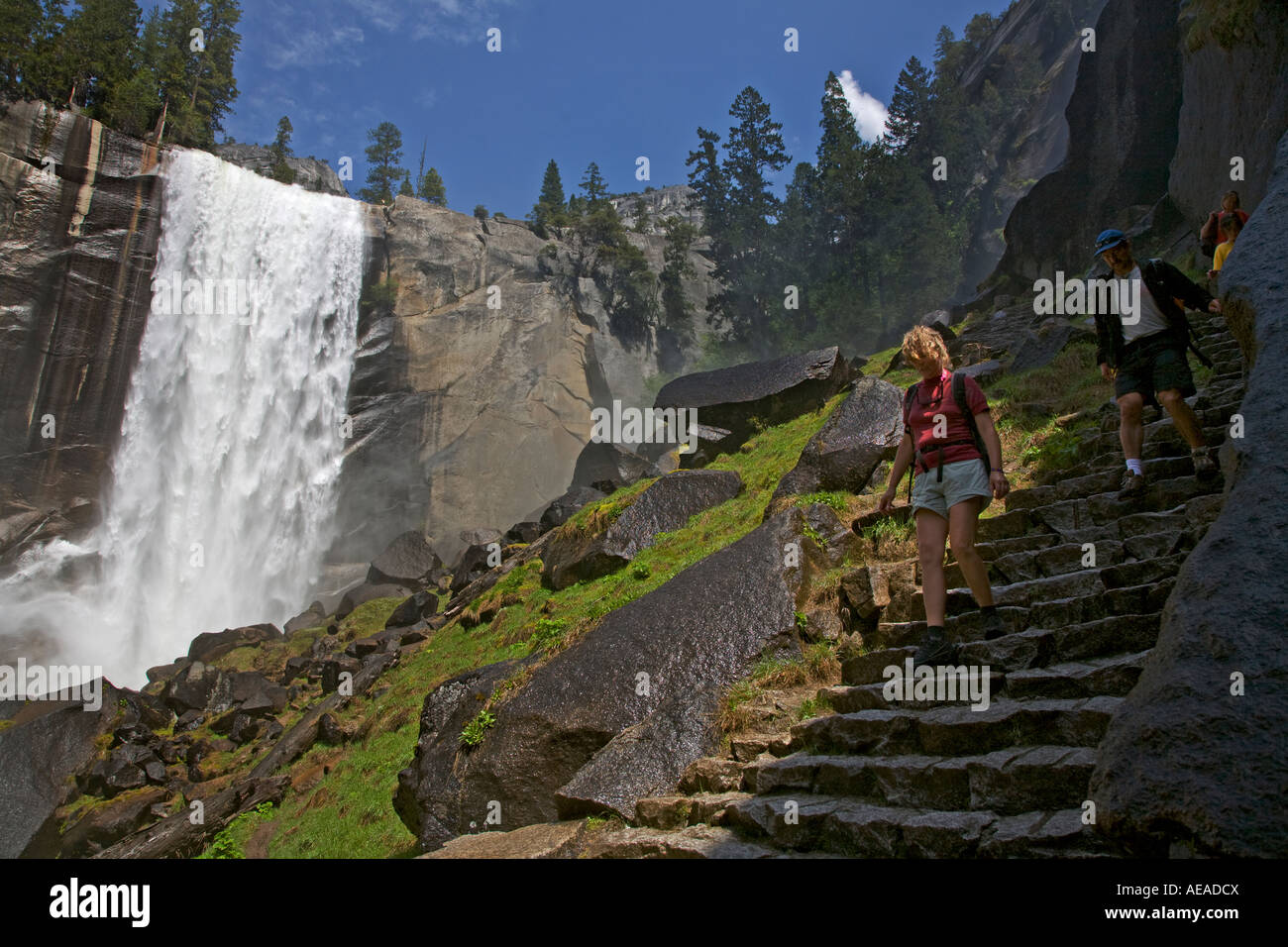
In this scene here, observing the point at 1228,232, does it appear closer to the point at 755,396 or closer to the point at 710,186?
the point at 755,396

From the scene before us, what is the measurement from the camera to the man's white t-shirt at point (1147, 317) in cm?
679

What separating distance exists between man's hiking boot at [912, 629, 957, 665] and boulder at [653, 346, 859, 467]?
14842 millimetres

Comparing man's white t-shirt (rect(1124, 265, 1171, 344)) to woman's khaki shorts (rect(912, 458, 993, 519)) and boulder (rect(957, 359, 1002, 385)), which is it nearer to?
woman's khaki shorts (rect(912, 458, 993, 519))

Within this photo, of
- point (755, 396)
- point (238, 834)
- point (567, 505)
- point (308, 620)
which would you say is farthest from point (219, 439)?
point (238, 834)

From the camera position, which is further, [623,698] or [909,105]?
[909,105]

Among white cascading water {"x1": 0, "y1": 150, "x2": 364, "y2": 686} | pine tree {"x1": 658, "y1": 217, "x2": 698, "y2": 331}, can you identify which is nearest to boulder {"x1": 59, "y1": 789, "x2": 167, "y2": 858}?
white cascading water {"x1": 0, "y1": 150, "x2": 364, "y2": 686}

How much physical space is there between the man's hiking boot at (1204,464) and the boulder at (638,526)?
878 centimetres

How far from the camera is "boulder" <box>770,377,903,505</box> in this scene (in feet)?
38.3

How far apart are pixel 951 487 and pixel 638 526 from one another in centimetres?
930

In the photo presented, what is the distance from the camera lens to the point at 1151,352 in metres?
6.88

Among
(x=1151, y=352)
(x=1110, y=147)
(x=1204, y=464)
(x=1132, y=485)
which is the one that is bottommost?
(x=1132, y=485)

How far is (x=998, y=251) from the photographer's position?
47.6 metres

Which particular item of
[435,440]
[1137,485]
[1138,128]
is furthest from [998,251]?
[1137,485]
